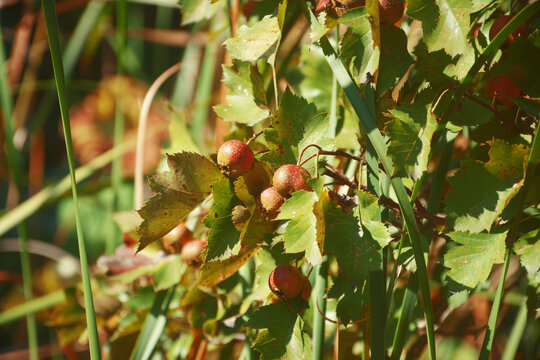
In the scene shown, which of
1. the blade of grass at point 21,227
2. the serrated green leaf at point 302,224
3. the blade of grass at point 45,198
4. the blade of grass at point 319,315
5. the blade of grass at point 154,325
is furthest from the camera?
the blade of grass at point 45,198

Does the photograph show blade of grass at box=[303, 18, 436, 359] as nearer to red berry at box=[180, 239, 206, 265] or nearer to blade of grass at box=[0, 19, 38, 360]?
red berry at box=[180, 239, 206, 265]

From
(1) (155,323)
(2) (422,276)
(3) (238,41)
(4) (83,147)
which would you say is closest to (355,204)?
(2) (422,276)

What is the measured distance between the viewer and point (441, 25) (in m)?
0.40

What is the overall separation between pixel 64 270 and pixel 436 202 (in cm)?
90

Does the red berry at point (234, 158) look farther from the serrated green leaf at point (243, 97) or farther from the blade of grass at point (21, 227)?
the blade of grass at point (21, 227)

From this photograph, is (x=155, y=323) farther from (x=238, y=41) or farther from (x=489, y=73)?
(x=489, y=73)

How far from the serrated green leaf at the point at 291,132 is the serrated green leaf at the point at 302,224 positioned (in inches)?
2.8

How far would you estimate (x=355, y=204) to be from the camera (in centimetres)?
43

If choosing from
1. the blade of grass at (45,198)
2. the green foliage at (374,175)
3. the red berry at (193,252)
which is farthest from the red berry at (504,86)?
the blade of grass at (45,198)

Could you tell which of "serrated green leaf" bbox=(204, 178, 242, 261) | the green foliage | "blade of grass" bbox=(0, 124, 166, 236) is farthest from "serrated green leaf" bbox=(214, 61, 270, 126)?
"blade of grass" bbox=(0, 124, 166, 236)

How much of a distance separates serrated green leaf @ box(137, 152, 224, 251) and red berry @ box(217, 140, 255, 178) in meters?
0.02

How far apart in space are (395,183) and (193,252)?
275 mm

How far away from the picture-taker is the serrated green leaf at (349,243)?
385 millimetres

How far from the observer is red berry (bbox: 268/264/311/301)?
18.2 inches
